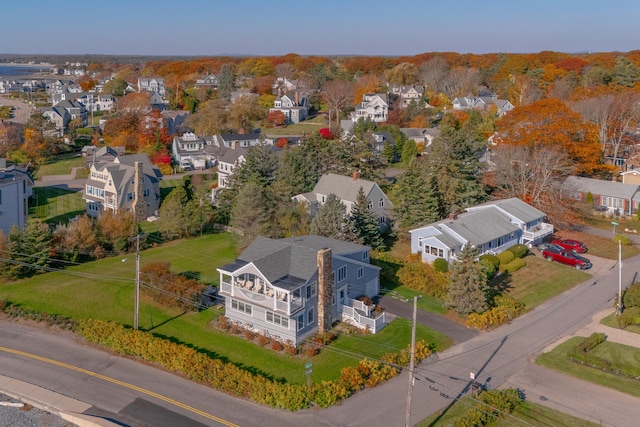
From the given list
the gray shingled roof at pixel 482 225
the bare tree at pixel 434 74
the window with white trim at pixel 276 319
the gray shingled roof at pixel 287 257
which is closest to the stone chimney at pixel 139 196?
the gray shingled roof at pixel 287 257

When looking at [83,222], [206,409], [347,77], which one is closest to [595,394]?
[206,409]

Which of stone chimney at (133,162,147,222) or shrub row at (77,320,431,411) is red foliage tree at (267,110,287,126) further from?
shrub row at (77,320,431,411)

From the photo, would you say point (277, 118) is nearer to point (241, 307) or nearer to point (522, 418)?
point (241, 307)

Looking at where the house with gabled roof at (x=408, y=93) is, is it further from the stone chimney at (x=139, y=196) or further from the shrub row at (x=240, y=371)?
the shrub row at (x=240, y=371)

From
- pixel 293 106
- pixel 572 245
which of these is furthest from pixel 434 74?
pixel 572 245

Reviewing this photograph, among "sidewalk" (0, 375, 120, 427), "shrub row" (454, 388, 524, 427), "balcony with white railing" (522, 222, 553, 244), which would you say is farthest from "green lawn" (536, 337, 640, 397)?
"sidewalk" (0, 375, 120, 427)
